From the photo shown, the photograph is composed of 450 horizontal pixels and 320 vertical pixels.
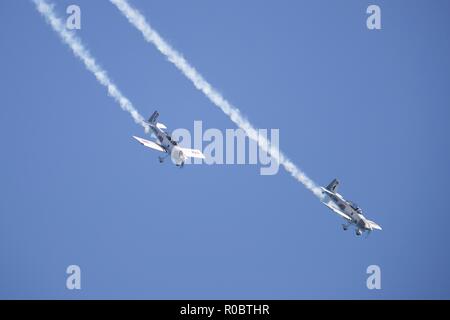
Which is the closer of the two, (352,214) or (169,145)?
(169,145)

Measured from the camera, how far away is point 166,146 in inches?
3797

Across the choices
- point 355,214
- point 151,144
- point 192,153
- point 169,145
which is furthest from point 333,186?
point 151,144

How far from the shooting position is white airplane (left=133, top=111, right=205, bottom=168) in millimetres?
95188

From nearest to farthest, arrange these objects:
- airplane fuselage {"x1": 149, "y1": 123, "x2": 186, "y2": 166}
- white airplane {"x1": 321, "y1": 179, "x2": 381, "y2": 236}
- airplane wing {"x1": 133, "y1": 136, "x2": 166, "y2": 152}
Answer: airplane wing {"x1": 133, "y1": 136, "x2": 166, "y2": 152}, airplane fuselage {"x1": 149, "y1": 123, "x2": 186, "y2": 166}, white airplane {"x1": 321, "y1": 179, "x2": 381, "y2": 236}

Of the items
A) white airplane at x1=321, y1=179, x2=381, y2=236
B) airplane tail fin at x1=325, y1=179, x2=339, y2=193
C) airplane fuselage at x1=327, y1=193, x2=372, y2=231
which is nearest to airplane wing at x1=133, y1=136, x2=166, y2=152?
white airplane at x1=321, y1=179, x2=381, y2=236

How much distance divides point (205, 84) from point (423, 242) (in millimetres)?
73517

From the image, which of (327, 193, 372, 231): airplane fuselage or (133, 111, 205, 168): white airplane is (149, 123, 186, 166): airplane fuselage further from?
(327, 193, 372, 231): airplane fuselage

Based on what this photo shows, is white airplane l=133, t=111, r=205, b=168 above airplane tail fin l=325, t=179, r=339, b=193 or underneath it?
above

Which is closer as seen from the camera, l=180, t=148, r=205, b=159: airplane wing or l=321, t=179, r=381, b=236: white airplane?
l=180, t=148, r=205, b=159: airplane wing

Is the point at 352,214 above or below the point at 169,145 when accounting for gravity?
below

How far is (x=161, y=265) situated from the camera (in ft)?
499

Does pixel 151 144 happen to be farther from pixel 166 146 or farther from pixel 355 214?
pixel 355 214

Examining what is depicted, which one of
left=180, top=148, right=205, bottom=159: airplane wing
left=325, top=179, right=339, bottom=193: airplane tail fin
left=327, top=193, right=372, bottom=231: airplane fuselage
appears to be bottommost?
left=327, top=193, right=372, bottom=231: airplane fuselage
